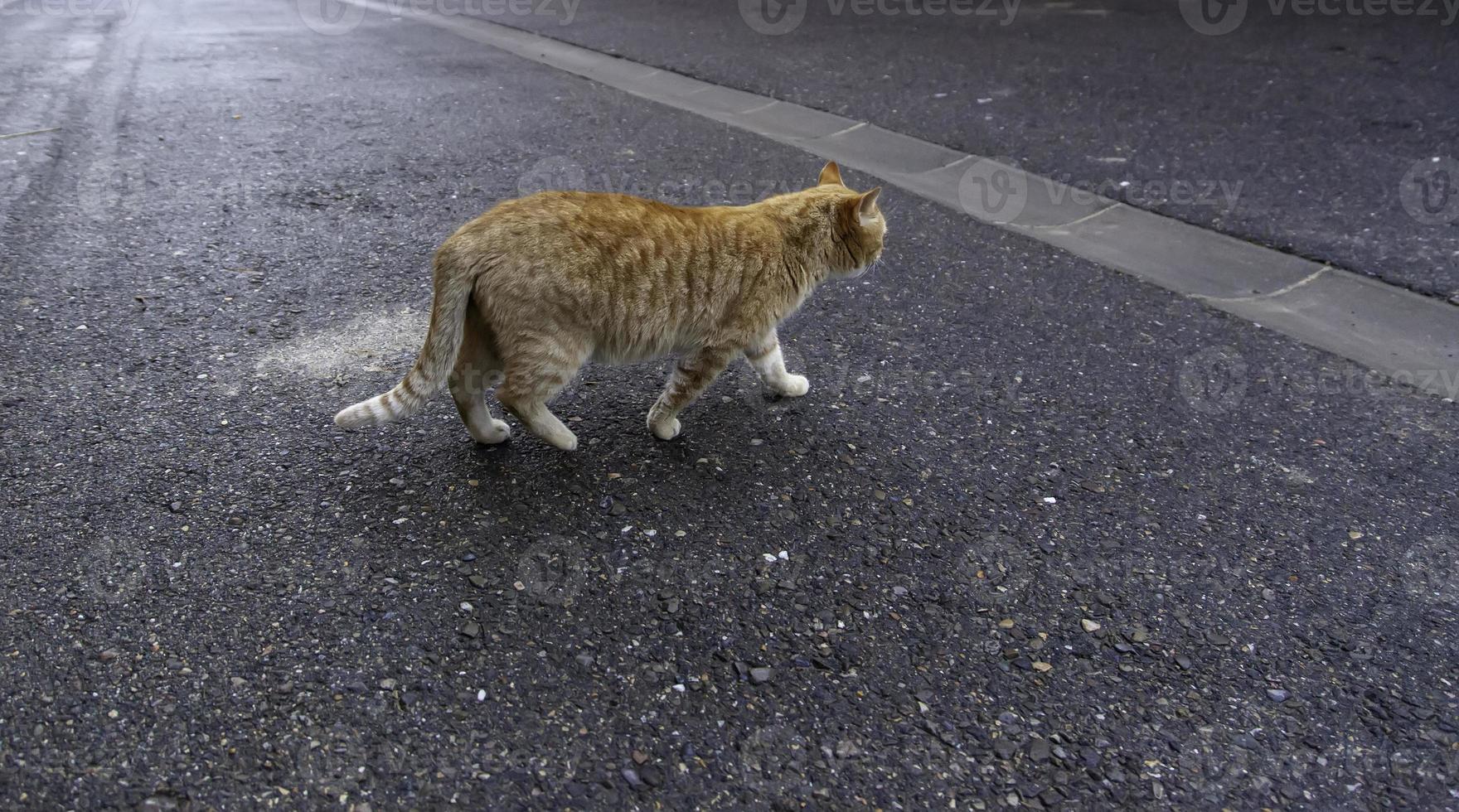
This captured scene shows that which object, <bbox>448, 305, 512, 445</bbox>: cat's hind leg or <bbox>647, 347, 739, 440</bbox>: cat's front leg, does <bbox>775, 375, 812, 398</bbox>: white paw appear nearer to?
<bbox>647, 347, 739, 440</bbox>: cat's front leg

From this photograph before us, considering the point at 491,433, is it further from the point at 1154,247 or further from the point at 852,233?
the point at 1154,247

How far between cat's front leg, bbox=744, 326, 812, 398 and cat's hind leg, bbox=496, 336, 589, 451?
2.16ft

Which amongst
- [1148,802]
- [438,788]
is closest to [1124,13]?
[1148,802]

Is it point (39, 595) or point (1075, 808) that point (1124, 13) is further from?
point (39, 595)

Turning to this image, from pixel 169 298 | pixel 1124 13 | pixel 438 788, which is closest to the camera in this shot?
pixel 438 788

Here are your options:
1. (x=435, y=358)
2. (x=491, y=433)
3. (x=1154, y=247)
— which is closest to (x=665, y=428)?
(x=491, y=433)

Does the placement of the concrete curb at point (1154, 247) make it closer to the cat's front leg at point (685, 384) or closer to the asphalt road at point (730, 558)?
the asphalt road at point (730, 558)

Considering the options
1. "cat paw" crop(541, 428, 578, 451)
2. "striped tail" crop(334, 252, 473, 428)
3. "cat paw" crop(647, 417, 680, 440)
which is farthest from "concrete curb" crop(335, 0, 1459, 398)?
"striped tail" crop(334, 252, 473, 428)

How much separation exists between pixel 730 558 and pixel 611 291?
94cm

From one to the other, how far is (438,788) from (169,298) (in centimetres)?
316

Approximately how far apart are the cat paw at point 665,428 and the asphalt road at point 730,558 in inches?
1.9

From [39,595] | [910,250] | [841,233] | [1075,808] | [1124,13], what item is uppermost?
[1124,13]

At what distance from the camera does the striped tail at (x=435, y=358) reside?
10.5ft

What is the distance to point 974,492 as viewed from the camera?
3412 millimetres
